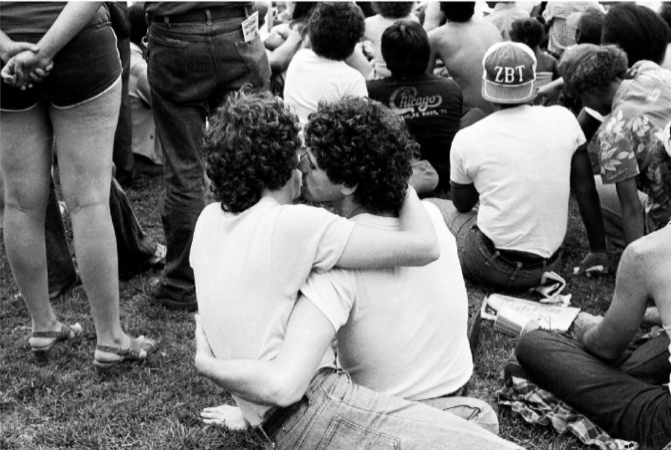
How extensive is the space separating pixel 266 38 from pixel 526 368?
4842 mm

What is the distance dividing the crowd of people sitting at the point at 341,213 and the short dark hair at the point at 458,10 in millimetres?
879

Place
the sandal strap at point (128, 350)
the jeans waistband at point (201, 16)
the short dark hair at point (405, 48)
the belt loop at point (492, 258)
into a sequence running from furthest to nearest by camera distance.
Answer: the short dark hair at point (405, 48), the belt loop at point (492, 258), the jeans waistband at point (201, 16), the sandal strap at point (128, 350)

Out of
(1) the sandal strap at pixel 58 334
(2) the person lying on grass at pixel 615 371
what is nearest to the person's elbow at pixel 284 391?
(2) the person lying on grass at pixel 615 371

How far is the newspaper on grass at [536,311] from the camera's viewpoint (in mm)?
3715

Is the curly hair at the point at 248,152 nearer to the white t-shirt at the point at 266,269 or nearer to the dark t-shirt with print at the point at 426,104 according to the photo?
the white t-shirt at the point at 266,269

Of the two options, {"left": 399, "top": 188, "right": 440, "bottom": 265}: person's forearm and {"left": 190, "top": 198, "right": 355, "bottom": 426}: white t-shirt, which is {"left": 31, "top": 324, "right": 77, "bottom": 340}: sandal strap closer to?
{"left": 190, "top": 198, "right": 355, "bottom": 426}: white t-shirt

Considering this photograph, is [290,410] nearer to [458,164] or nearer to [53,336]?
[53,336]

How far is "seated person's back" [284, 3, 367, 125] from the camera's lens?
5.11 m

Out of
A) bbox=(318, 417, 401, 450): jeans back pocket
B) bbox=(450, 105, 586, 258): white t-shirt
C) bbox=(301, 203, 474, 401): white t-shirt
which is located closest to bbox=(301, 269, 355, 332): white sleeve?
bbox=(301, 203, 474, 401): white t-shirt

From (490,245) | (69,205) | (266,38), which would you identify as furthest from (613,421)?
(266,38)

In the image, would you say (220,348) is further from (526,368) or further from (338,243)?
(526,368)

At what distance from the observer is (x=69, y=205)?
3.11 m

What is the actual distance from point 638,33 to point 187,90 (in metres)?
2.62

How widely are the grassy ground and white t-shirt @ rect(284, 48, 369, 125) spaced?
1.79 meters
